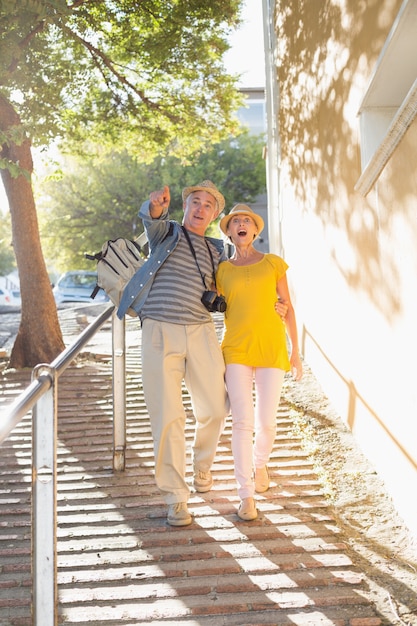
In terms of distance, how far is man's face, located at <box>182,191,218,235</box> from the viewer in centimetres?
395

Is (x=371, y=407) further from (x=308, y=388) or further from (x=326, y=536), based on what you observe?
(x=308, y=388)

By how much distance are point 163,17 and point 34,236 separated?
12.4 feet

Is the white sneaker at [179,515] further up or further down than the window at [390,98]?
further down

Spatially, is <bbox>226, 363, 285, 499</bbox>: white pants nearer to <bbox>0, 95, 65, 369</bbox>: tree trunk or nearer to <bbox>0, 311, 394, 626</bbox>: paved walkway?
<bbox>0, 311, 394, 626</bbox>: paved walkway

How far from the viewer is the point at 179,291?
380 cm

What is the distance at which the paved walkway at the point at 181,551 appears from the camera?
2.97 meters

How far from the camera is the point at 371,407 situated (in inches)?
175

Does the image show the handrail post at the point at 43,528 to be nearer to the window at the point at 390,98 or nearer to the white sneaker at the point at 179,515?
the white sneaker at the point at 179,515

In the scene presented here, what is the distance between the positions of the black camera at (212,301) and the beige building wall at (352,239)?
3.01ft

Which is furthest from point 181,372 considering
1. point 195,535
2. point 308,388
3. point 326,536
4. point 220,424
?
point 308,388

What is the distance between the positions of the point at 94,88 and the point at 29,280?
152 inches

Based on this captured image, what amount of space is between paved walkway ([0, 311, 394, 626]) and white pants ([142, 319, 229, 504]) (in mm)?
333

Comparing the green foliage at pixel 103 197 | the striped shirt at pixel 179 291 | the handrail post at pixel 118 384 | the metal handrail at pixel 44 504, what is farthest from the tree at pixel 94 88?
the green foliage at pixel 103 197

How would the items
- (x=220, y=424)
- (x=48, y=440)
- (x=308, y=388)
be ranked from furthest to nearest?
1. (x=308, y=388)
2. (x=220, y=424)
3. (x=48, y=440)
